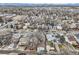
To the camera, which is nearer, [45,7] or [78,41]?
[78,41]

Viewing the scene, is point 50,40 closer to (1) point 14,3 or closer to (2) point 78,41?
(2) point 78,41

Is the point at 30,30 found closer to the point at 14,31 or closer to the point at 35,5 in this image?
the point at 14,31

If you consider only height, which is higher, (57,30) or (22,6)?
(22,6)

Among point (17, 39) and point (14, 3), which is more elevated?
point (14, 3)

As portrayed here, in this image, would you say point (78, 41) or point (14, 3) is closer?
point (78, 41)

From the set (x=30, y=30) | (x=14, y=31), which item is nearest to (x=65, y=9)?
(x=30, y=30)

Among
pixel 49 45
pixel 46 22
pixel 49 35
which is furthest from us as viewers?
pixel 46 22

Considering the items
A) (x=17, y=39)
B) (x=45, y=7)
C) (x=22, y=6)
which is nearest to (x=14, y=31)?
(x=17, y=39)

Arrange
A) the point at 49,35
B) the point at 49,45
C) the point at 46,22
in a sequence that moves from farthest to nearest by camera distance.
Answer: the point at 46,22, the point at 49,35, the point at 49,45

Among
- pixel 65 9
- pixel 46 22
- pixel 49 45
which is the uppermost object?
pixel 65 9
